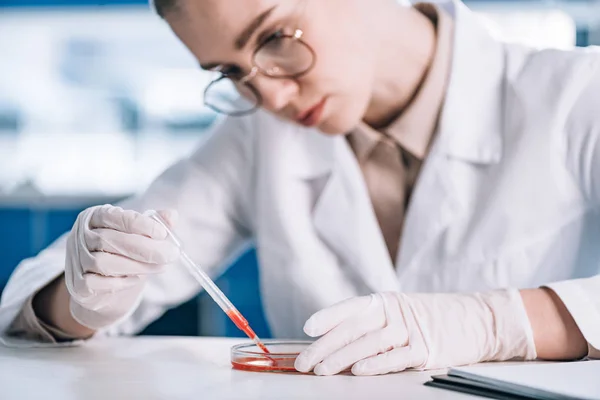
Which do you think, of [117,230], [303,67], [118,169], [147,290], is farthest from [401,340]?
[118,169]

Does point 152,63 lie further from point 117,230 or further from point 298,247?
point 117,230

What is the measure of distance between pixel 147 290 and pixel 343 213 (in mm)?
487

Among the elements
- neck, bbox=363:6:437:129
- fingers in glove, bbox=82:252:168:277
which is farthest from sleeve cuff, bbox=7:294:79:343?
neck, bbox=363:6:437:129

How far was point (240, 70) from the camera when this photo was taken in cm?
150

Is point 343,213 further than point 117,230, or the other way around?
point 343,213

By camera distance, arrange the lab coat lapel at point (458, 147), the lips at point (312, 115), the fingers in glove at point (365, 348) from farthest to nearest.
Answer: the lab coat lapel at point (458, 147), the lips at point (312, 115), the fingers in glove at point (365, 348)

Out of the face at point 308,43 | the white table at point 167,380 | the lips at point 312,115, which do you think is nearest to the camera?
the white table at point 167,380

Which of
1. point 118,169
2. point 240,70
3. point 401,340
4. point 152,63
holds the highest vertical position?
point 240,70

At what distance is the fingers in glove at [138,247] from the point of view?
3.96 feet

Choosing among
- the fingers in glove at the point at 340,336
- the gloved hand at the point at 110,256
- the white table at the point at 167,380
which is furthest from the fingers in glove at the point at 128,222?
the fingers in glove at the point at 340,336

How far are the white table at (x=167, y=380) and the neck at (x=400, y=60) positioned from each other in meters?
0.71

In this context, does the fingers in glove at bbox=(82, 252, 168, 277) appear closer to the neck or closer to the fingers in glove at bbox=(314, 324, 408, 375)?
the fingers in glove at bbox=(314, 324, 408, 375)

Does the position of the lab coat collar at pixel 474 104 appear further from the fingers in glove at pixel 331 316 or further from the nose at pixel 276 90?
the fingers in glove at pixel 331 316

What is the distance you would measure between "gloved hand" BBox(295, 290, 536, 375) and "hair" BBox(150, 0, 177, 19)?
67 centimetres
